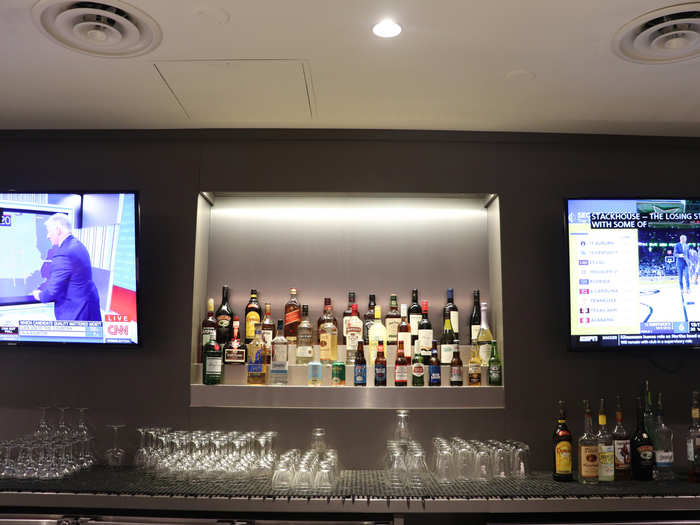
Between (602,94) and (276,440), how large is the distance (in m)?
2.31

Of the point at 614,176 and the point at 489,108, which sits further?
the point at 614,176

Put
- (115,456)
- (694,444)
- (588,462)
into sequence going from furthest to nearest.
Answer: (115,456)
(694,444)
(588,462)

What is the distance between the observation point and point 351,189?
3.30 meters

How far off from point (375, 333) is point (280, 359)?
0.52 metres

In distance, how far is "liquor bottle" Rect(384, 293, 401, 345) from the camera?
329 centimetres

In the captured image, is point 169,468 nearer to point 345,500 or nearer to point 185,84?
point 345,500

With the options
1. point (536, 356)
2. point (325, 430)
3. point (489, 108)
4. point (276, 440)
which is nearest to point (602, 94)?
point (489, 108)

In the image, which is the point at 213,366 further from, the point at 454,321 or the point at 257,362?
the point at 454,321

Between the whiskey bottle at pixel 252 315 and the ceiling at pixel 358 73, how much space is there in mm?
941

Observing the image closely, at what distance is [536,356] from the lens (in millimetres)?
3203

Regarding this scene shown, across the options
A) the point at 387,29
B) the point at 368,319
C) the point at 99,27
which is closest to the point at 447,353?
the point at 368,319

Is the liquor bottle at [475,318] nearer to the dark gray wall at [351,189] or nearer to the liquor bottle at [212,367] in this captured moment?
the dark gray wall at [351,189]

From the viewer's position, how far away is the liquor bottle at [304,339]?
3.22 metres

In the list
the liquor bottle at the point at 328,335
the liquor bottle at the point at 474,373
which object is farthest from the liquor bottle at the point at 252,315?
the liquor bottle at the point at 474,373
